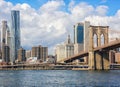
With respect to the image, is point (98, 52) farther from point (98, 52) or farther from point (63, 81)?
point (63, 81)

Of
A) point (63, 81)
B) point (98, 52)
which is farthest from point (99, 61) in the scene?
point (63, 81)

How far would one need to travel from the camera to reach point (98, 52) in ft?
371

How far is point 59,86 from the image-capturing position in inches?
1993

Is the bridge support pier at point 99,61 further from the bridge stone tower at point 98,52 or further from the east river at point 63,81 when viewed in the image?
the east river at point 63,81

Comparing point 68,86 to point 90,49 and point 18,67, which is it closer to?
point 90,49

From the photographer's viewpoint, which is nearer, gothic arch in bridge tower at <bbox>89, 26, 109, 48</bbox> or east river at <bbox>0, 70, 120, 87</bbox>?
east river at <bbox>0, 70, 120, 87</bbox>

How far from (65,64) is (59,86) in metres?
98.9

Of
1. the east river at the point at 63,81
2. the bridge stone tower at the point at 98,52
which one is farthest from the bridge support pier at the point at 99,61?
the east river at the point at 63,81

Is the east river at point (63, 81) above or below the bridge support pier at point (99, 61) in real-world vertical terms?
below

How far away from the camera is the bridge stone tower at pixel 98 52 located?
113m

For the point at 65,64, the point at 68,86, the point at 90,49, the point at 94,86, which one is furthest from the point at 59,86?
the point at 65,64

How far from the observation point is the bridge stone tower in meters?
113

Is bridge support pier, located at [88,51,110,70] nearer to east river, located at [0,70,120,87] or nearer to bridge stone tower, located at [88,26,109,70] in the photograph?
bridge stone tower, located at [88,26,109,70]

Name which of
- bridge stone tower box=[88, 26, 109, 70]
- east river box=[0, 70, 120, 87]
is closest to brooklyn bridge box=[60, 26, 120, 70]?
bridge stone tower box=[88, 26, 109, 70]
